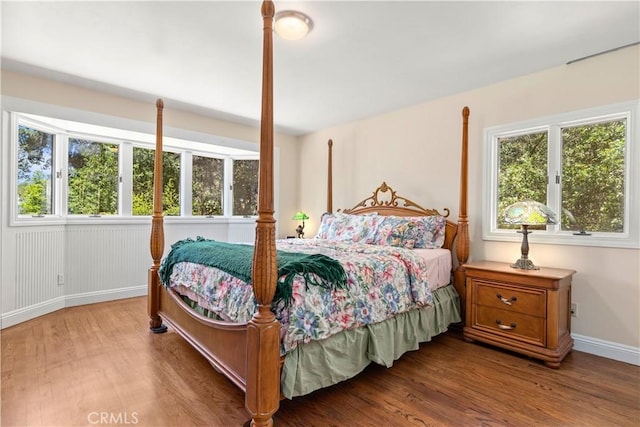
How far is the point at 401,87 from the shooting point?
3.20 meters

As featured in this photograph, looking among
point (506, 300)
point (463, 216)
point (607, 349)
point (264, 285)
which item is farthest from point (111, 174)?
point (607, 349)

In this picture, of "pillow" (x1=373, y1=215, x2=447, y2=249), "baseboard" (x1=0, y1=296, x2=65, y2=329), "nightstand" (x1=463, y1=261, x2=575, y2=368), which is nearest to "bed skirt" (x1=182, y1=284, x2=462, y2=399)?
"nightstand" (x1=463, y1=261, x2=575, y2=368)

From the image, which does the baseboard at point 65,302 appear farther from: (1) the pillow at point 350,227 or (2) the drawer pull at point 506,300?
(2) the drawer pull at point 506,300

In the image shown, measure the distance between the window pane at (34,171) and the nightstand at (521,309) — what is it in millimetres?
4382

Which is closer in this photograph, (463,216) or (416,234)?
(463,216)

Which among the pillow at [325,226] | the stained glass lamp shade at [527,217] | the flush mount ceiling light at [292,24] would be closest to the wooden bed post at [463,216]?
the stained glass lamp shade at [527,217]

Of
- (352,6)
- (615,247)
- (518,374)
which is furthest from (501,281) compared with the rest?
(352,6)

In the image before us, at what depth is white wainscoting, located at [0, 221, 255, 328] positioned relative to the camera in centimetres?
308

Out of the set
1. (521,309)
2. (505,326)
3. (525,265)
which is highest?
(525,265)

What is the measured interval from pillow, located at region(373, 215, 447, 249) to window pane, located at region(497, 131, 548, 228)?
1.87 feet

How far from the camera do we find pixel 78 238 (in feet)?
12.2

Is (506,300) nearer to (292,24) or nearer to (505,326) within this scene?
(505,326)

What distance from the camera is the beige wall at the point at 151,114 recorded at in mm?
2906
